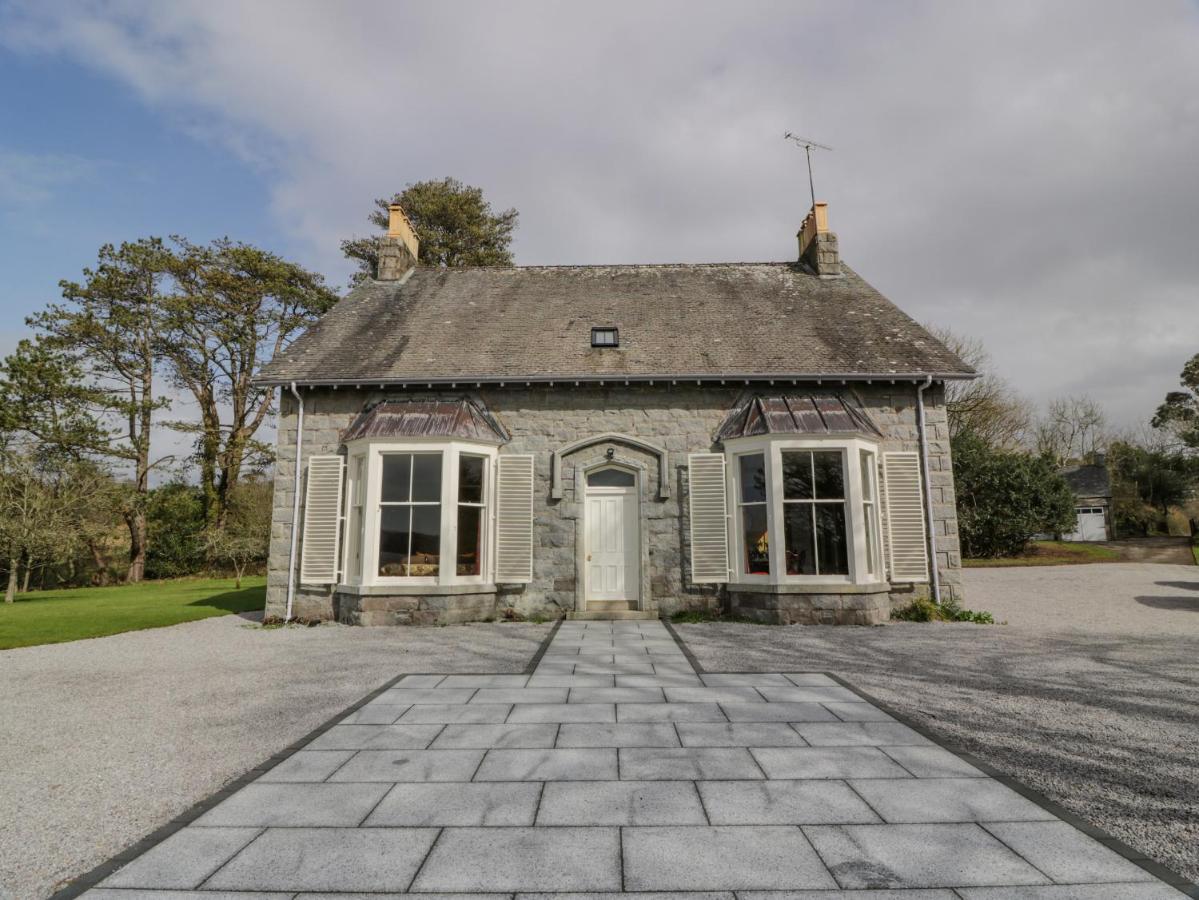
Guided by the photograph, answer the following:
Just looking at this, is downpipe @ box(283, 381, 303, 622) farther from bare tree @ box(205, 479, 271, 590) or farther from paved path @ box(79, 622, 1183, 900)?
bare tree @ box(205, 479, 271, 590)

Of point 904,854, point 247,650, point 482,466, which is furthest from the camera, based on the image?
point 482,466

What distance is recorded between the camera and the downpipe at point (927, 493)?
33.9ft

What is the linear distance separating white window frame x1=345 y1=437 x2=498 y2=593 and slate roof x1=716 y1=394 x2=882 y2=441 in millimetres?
4741

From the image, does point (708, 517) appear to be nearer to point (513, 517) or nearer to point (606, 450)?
point (606, 450)

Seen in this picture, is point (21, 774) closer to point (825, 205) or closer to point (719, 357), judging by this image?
point (719, 357)

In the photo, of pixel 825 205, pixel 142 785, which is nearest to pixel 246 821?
pixel 142 785

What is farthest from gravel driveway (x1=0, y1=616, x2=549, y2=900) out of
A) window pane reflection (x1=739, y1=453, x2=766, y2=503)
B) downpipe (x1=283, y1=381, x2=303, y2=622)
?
window pane reflection (x1=739, y1=453, x2=766, y2=503)

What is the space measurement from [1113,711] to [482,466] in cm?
879

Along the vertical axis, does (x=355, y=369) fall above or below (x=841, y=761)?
above

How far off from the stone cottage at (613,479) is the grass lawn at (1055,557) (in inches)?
536

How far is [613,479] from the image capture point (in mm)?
11039

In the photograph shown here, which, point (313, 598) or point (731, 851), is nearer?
point (731, 851)

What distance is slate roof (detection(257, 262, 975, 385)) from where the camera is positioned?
1084cm

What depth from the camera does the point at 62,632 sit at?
9867 mm
